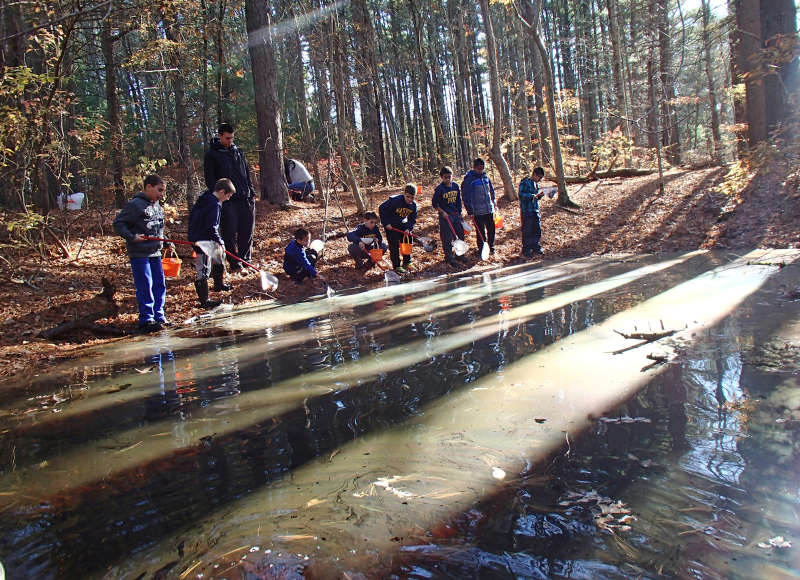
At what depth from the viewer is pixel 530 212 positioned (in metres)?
11.8

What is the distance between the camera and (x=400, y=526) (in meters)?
2.22

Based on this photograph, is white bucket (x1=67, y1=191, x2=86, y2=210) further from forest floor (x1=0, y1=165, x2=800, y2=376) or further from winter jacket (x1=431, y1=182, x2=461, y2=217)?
winter jacket (x1=431, y1=182, x2=461, y2=217)

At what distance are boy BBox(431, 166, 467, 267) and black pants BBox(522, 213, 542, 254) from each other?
1601 millimetres

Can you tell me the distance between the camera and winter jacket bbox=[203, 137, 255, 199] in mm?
9148

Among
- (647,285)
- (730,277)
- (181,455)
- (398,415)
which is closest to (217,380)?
(181,455)

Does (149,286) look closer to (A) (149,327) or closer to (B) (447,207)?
(A) (149,327)

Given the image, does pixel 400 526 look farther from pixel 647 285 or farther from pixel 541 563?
pixel 647 285

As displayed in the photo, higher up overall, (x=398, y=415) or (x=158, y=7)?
(x=158, y=7)

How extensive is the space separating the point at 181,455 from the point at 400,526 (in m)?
1.54

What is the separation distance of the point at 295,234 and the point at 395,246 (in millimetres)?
2035

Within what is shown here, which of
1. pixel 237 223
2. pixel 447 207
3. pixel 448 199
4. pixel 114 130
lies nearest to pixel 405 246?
pixel 447 207

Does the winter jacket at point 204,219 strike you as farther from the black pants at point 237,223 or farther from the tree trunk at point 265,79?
the tree trunk at point 265,79

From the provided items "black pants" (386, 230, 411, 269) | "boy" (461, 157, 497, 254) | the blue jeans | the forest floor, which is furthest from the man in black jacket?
"boy" (461, 157, 497, 254)

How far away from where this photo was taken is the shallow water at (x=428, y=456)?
204cm
